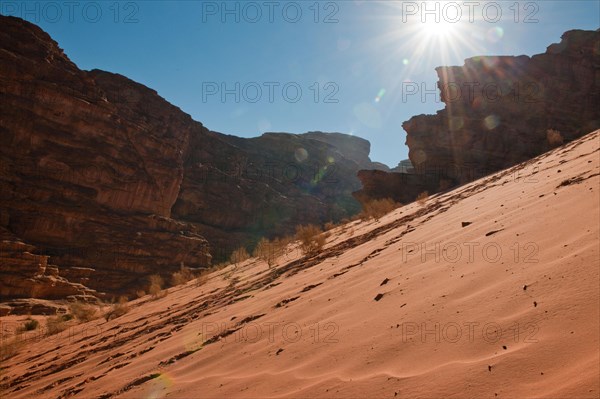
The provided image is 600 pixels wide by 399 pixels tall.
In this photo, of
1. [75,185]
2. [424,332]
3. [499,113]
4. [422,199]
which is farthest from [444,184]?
[75,185]

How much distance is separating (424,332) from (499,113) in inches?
1126

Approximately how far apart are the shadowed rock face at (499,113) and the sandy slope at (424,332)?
21.0 metres

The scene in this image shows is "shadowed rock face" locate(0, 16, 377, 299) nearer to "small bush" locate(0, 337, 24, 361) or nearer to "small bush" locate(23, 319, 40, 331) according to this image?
"small bush" locate(23, 319, 40, 331)

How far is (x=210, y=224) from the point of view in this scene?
44.4 meters

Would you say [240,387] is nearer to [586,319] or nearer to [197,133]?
[586,319]

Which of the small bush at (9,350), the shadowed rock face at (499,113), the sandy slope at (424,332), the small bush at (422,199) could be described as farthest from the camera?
the shadowed rock face at (499,113)

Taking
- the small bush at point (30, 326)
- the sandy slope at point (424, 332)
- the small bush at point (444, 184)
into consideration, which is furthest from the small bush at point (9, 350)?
the small bush at point (444, 184)

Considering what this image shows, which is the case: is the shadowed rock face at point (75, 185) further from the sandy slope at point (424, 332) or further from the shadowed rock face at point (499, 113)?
the sandy slope at point (424, 332)

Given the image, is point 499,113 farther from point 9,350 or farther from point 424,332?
point 9,350

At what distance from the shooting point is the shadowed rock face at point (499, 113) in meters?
24.0

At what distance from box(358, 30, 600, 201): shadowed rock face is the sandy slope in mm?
20973

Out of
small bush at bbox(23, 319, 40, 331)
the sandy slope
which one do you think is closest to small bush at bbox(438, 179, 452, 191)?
the sandy slope

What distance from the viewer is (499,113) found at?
2598 cm

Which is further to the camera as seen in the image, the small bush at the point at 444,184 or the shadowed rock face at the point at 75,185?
the small bush at the point at 444,184
